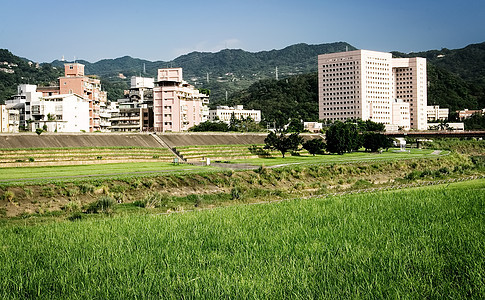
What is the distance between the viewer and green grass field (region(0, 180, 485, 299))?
9.26m

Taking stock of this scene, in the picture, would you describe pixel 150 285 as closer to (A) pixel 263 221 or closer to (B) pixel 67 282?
(B) pixel 67 282

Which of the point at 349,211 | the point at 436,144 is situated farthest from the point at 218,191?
the point at 436,144

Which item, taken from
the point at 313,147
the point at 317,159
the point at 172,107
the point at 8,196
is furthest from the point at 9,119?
the point at 8,196

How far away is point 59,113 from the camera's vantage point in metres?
91.9

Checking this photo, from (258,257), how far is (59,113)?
288 feet

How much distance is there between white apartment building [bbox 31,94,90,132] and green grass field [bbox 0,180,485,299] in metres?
76.2

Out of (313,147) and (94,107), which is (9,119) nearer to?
(94,107)

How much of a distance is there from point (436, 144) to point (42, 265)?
12729 cm

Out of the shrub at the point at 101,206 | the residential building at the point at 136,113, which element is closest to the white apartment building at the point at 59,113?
the residential building at the point at 136,113

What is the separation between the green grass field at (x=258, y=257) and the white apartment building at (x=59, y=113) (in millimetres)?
76171

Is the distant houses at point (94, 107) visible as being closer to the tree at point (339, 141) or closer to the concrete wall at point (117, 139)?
the concrete wall at point (117, 139)

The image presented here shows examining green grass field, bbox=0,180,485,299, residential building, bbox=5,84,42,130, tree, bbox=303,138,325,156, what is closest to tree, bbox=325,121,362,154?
tree, bbox=303,138,325,156

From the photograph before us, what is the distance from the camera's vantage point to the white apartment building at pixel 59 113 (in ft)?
294

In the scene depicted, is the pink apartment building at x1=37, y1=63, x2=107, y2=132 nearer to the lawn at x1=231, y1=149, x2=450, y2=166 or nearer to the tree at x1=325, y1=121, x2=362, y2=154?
the lawn at x1=231, y1=149, x2=450, y2=166
